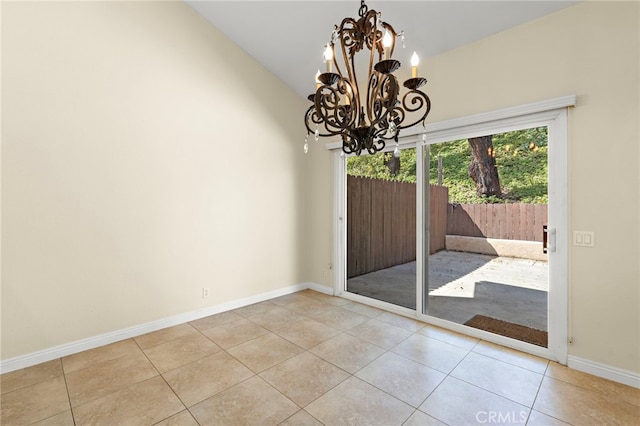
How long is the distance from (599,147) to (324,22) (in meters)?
2.71

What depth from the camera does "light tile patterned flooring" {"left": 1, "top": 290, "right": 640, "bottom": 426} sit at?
1.77 metres

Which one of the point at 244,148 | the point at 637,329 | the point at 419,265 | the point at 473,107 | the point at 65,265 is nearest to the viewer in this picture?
the point at 637,329

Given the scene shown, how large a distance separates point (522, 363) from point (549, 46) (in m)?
2.67

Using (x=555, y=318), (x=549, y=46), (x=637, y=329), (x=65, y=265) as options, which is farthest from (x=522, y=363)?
(x=65, y=265)

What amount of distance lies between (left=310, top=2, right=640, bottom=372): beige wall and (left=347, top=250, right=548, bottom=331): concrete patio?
0.82 meters

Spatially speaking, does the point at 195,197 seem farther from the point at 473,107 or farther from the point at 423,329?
the point at 473,107

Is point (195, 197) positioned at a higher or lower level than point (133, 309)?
higher

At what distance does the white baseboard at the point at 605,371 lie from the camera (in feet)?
6.78

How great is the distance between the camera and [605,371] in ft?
7.11

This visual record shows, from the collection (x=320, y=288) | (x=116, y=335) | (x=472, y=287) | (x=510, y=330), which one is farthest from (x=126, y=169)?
(x=472, y=287)

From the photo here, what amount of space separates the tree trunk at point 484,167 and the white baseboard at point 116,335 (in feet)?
9.81

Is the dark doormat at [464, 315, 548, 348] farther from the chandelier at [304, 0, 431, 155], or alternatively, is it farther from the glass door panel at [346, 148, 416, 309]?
the chandelier at [304, 0, 431, 155]

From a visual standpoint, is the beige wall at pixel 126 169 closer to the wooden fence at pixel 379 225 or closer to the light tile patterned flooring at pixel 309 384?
the light tile patterned flooring at pixel 309 384

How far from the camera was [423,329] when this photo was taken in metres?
3.03
